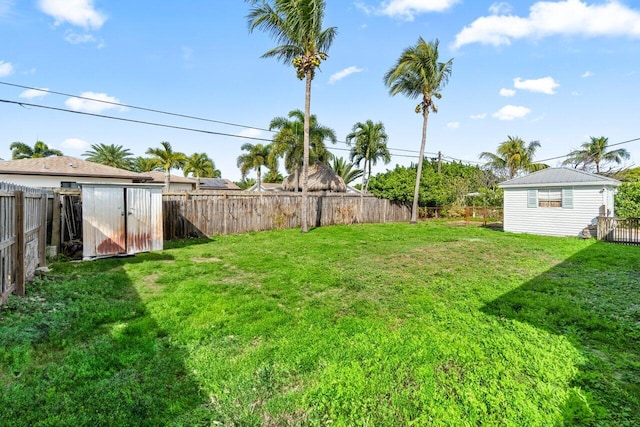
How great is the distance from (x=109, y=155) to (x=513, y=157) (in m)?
45.1

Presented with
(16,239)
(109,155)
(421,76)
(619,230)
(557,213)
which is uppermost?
(421,76)

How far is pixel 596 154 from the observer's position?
28047 mm

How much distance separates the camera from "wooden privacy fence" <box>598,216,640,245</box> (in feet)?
33.7

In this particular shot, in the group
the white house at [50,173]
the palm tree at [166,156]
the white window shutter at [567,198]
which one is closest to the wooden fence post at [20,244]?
the white house at [50,173]

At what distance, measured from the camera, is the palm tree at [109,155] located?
1395 inches

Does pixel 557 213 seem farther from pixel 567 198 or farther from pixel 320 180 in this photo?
pixel 320 180

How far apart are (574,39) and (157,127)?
19002mm

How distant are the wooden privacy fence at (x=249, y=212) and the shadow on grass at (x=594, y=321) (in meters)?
9.87

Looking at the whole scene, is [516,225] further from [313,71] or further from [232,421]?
[232,421]

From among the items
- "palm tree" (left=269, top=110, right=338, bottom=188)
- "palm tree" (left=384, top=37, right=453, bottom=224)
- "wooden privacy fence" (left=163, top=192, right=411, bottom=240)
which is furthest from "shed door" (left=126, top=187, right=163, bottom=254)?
"palm tree" (left=384, top=37, right=453, bottom=224)

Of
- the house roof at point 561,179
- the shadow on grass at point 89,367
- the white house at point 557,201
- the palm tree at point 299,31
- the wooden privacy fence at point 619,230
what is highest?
the palm tree at point 299,31

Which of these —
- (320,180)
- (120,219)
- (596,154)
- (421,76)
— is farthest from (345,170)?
(120,219)

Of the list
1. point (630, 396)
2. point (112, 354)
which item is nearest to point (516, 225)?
point (630, 396)

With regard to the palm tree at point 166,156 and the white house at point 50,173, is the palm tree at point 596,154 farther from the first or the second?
the white house at point 50,173
